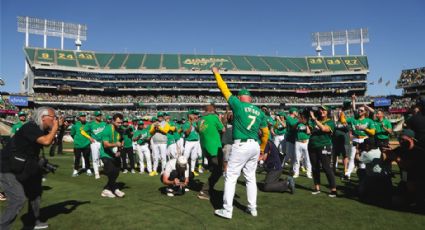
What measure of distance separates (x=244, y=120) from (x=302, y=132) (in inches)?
213

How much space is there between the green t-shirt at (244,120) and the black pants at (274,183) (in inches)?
111

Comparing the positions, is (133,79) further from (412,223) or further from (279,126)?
(412,223)

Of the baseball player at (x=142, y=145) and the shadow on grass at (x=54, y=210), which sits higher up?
the baseball player at (x=142, y=145)

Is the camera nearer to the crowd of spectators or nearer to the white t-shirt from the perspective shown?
the white t-shirt

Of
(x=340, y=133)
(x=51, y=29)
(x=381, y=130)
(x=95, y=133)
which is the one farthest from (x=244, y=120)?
(x=51, y=29)

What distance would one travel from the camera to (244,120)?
19.0 feet

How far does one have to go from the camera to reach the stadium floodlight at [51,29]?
67.2 meters

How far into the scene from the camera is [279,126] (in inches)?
548

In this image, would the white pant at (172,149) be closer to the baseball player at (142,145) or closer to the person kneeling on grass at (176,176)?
the baseball player at (142,145)

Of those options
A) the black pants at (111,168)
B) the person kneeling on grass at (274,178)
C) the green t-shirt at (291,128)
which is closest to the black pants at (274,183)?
the person kneeling on grass at (274,178)

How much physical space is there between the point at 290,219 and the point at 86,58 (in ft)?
216

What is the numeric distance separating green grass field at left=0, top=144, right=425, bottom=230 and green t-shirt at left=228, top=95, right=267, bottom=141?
5.23 feet

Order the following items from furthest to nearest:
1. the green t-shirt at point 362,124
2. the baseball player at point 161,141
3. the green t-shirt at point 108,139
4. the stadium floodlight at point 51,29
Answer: the stadium floodlight at point 51,29
the baseball player at point 161,141
the green t-shirt at point 362,124
the green t-shirt at point 108,139

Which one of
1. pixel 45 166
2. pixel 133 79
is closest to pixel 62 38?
pixel 133 79
